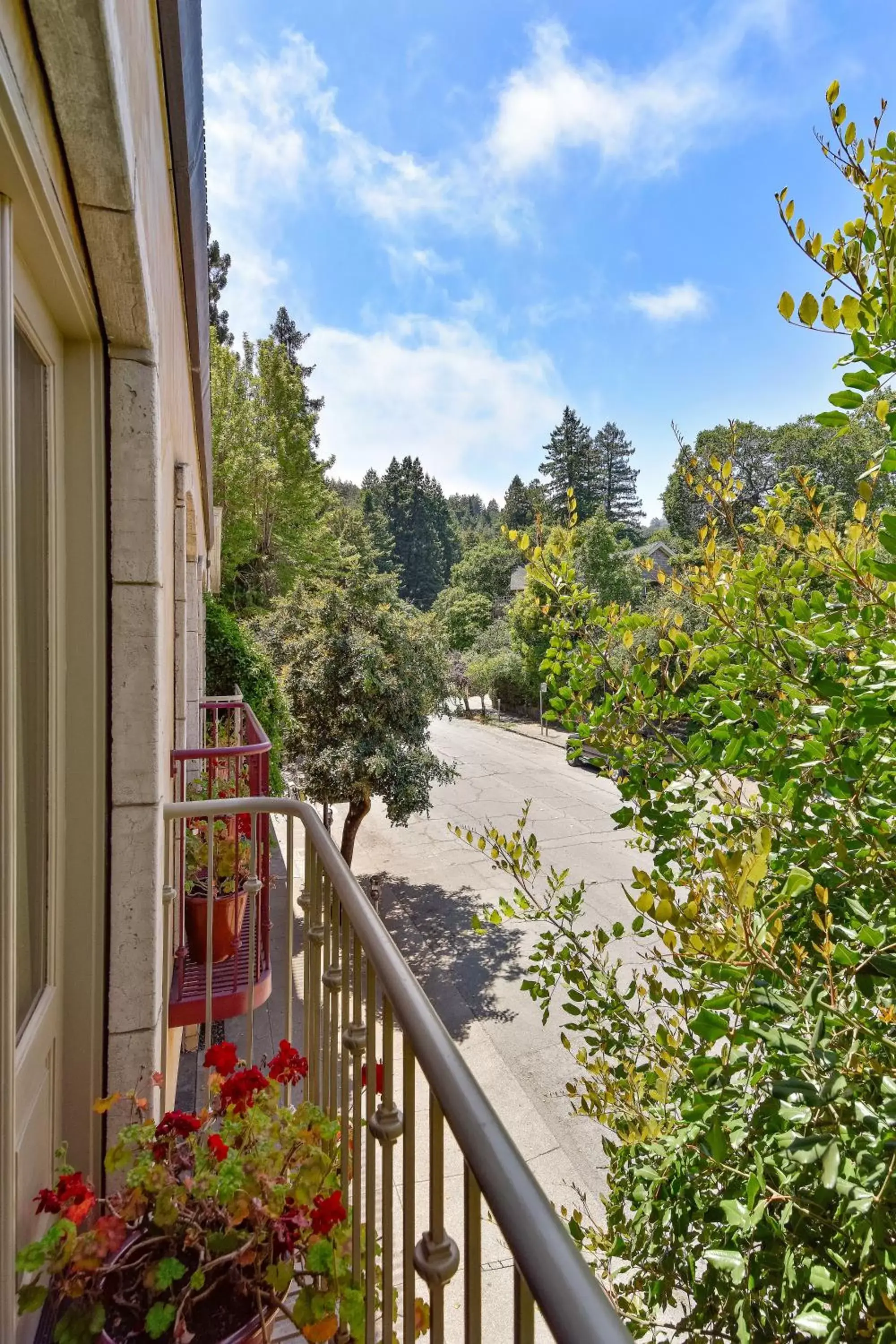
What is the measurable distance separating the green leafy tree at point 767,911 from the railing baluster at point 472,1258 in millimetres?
459

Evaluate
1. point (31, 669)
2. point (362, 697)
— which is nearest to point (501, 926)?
point (362, 697)

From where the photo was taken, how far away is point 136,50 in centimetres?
130

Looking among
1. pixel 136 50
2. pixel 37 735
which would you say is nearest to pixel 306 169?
pixel 136 50

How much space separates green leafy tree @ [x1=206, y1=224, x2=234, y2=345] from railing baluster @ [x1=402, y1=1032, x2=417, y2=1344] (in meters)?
22.1

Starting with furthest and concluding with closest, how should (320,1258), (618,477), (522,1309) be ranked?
(618,477), (320,1258), (522,1309)

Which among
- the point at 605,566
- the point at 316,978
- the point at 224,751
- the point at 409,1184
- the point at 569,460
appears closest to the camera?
the point at 409,1184

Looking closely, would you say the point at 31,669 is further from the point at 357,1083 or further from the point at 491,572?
the point at 491,572

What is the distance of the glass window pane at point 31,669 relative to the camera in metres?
1.14

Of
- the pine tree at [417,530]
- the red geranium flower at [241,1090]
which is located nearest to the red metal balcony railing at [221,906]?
the red geranium flower at [241,1090]

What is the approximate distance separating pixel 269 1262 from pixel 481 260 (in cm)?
1134

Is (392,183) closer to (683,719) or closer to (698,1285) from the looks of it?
(683,719)

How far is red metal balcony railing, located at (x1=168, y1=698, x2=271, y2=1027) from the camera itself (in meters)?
2.58

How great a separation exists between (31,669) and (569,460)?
46.6 m

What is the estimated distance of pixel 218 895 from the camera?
3.04 m
